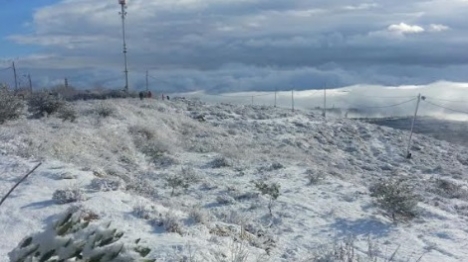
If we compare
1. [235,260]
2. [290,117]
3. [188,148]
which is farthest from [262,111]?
[235,260]

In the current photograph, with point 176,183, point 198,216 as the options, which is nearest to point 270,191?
point 176,183

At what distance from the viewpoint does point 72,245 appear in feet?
13.4

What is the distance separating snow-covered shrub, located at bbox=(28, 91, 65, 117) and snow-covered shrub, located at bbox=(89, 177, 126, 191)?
38.2 ft

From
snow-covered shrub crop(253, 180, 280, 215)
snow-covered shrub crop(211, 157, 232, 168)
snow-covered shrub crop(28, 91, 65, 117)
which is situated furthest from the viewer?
snow-covered shrub crop(28, 91, 65, 117)

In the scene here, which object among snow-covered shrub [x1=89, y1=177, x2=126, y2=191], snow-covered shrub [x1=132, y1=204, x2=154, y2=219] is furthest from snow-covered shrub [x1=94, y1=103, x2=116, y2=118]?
snow-covered shrub [x1=132, y1=204, x2=154, y2=219]

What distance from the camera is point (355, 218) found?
15.2m

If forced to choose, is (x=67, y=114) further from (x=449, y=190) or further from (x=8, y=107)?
(x=449, y=190)

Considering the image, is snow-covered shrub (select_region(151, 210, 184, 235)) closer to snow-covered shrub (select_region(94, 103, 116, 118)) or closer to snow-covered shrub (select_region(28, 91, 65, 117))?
snow-covered shrub (select_region(28, 91, 65, 117))

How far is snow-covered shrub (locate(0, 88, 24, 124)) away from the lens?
2072 centimetres

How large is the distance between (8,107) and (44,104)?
391 cm

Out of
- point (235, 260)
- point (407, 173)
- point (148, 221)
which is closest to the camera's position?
point (235, 260)

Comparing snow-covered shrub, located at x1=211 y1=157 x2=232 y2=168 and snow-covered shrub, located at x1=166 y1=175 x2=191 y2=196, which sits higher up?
snow-covered shrub, located at x1=166 y1=175 x2=191 y2=196

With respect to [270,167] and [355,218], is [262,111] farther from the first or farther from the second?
[355,218]

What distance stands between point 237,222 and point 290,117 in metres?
24.7
